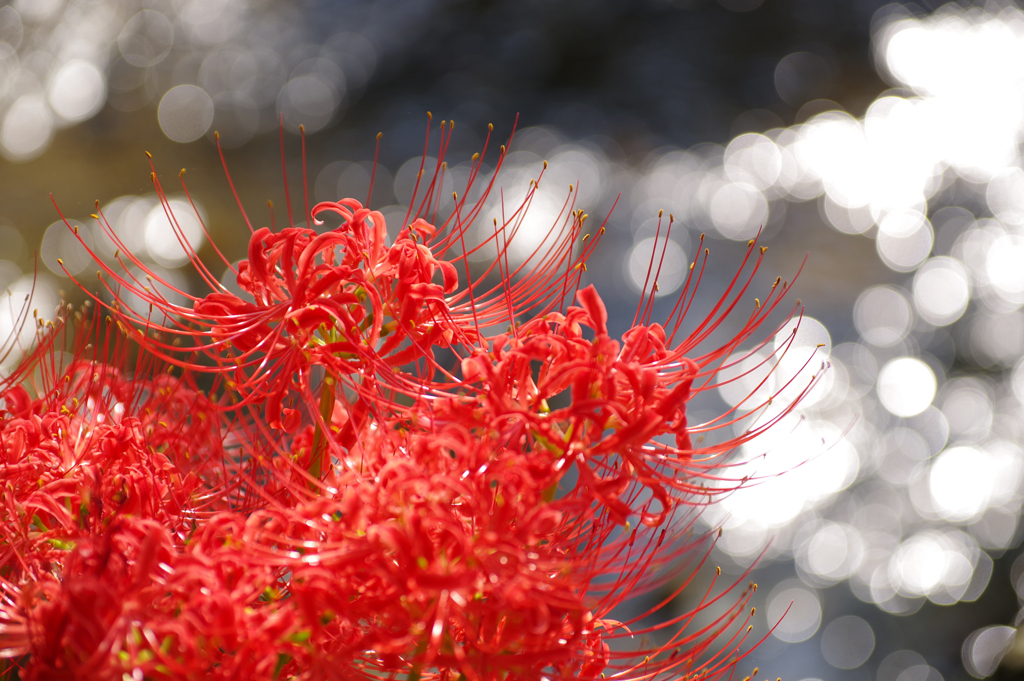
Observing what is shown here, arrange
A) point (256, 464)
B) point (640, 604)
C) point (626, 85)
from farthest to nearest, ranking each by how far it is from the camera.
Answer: point (626, 85), point (640, 604), point (256, 464)

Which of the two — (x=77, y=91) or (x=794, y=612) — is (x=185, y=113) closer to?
(x=77, y=91)

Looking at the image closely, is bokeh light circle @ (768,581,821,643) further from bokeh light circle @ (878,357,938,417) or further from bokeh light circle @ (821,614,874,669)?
bokeh light circle @ (878,357,938,417)

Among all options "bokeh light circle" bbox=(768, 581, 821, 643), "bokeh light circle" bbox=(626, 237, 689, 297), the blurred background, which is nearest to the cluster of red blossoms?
the blurred background

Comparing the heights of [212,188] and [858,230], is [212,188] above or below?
above

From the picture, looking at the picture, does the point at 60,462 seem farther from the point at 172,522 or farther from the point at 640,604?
the point at 640,604

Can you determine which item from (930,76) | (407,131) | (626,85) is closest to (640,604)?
(407,131)

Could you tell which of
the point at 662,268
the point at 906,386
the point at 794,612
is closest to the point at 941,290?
the point at 906,386
